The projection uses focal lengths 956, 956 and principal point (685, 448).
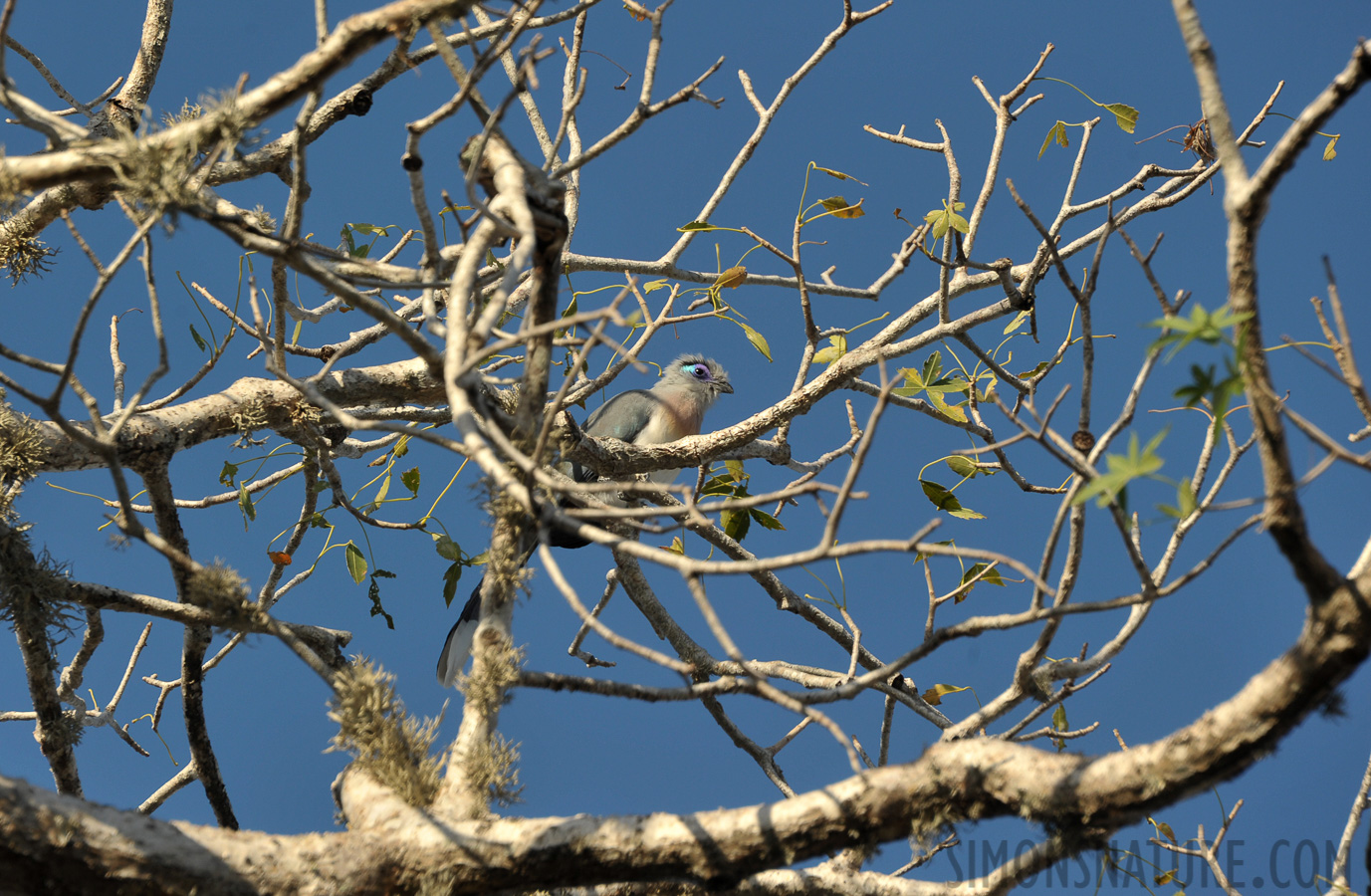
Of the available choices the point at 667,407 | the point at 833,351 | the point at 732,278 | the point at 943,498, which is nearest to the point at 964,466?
the point at 943,498

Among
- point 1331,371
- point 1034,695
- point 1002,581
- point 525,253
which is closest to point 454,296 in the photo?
point 525,253

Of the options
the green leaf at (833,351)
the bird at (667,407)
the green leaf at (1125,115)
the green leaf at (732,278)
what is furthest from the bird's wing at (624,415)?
the green leaf at (1125,115)

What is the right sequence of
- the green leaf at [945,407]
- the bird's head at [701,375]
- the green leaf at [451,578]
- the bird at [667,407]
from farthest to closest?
Answer: the bird's head at [701,375] < the bird at [667,407] < the green leaf at [451,578] < the green leaf at [945,407]

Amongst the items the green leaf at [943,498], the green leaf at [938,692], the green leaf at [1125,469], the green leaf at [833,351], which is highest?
the green leaf at [833,351]

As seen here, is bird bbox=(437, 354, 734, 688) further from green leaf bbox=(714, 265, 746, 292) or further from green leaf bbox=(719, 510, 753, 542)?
green leaf bbox=(714, 265, 746, 292)

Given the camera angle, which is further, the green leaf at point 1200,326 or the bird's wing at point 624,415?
the bird's wing at point 624,415

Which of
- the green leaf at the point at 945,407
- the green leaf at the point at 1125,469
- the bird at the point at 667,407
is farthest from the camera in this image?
the bird at the point at 667,407

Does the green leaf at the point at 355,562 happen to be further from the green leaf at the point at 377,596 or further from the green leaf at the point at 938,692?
the green leaf at the point at 938,692

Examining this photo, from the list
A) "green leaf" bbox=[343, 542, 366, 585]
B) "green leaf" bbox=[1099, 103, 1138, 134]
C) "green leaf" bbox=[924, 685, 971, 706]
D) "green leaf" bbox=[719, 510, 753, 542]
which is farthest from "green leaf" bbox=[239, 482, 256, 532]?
"green leaf" bbox=[1099, 103, 1138, 134]

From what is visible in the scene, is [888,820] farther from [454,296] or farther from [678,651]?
[678,651]

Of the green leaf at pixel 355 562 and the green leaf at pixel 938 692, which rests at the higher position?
the green leaf at pixel 355 562

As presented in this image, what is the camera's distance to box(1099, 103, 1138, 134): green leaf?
9.20ft

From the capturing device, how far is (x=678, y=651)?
2.95 meters

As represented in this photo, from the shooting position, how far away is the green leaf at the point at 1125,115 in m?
2.80
